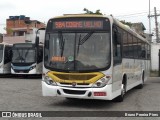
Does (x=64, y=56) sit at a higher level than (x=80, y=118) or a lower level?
higher

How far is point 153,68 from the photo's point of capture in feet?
142

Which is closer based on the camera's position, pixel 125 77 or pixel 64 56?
pixel 64 56

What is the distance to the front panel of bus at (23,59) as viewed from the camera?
30.1m

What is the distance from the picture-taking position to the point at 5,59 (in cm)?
3109

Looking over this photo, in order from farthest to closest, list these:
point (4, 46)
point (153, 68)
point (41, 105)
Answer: point (153, 68)
point (4, 46)
point (41, 105)

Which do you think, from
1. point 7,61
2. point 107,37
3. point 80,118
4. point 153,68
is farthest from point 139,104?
point 153,68

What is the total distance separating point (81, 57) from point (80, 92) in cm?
113

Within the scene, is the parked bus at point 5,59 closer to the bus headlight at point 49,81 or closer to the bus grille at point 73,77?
the bus headlight at point 49,81

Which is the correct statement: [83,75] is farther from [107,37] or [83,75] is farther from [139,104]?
[139,104]

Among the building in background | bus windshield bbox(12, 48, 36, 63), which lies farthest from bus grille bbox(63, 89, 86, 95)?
the building in background

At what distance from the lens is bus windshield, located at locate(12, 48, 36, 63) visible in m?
30.2

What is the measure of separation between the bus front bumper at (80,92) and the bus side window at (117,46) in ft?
3.99

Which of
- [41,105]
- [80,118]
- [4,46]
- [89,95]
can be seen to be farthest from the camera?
[4,46]

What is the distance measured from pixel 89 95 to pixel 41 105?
6.04 ft
